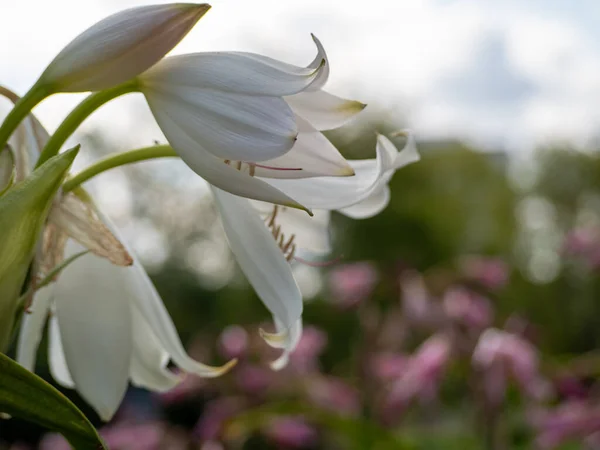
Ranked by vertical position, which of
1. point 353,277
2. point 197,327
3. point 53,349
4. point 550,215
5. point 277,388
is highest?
point 53,349

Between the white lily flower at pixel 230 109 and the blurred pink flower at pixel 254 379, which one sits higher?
the white lily flower at pixel 230 109

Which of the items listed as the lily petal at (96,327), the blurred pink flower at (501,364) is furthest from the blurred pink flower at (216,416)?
the lily petal at (96,327)

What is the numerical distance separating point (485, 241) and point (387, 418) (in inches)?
400

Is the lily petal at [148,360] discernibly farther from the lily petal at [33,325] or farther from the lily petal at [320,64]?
the lily petal at [320,64]

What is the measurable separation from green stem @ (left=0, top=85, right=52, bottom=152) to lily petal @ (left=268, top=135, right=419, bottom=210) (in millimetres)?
168

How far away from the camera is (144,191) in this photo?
12.0 m

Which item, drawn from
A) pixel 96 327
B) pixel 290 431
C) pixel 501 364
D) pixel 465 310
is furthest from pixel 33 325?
pixel 290 431

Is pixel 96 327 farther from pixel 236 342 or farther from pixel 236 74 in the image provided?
pixel 236 342

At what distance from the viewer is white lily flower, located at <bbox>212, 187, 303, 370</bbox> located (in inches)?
20.8

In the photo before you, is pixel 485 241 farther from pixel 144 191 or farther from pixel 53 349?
pixel 53 349

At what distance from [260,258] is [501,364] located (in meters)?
1.23

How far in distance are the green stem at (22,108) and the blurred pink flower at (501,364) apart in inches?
52.7

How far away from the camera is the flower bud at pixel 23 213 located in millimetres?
A: 430

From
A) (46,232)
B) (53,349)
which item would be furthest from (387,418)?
(46,232)
